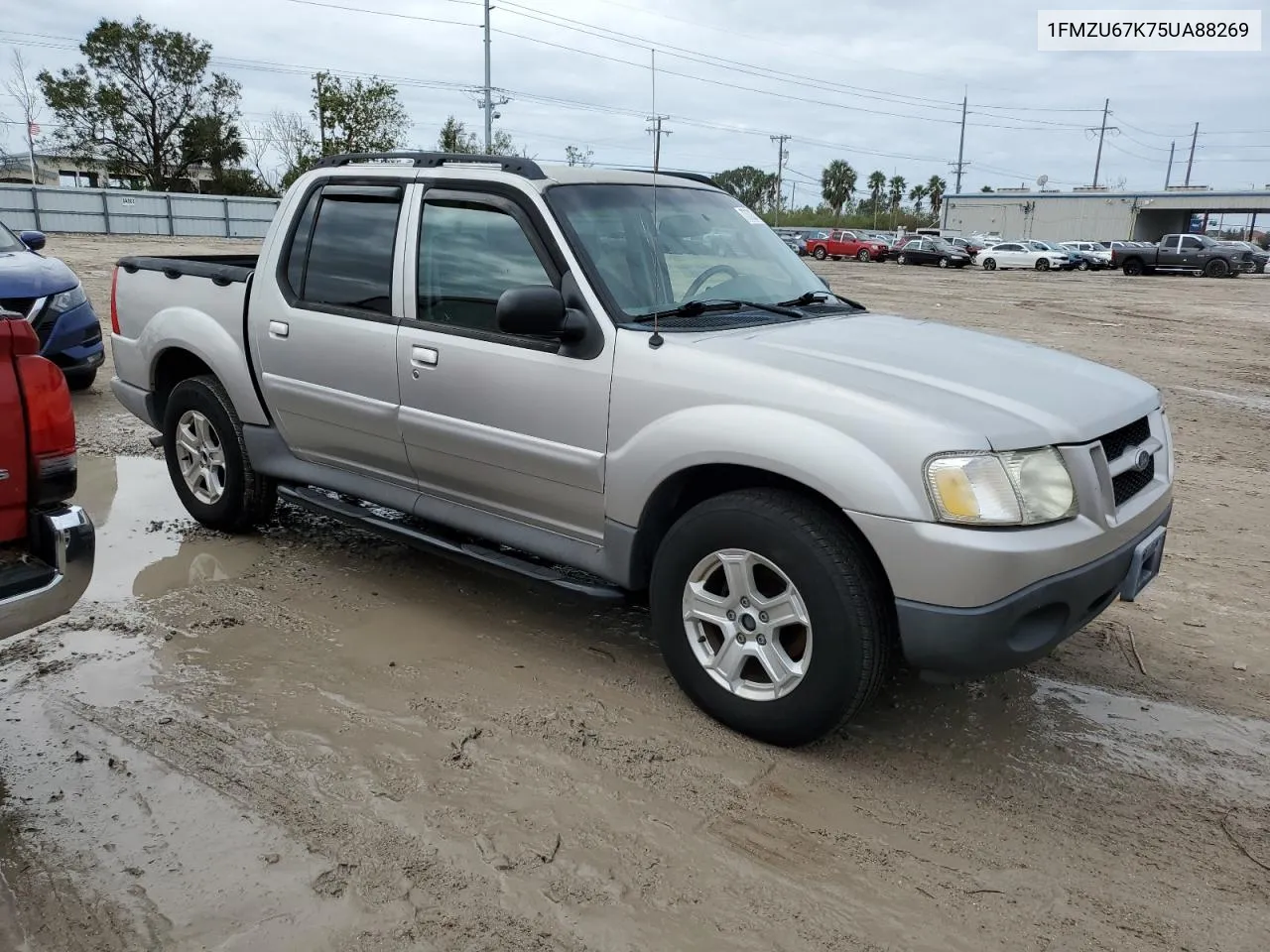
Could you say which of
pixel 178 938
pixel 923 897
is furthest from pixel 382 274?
pixel 923 897

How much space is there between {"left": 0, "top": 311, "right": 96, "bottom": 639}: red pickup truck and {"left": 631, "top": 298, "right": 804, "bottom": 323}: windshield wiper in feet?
6.27

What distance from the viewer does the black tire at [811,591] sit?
302cm

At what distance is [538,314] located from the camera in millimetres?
3461

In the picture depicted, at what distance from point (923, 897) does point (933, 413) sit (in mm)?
1356

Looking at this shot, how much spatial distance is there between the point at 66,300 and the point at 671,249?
22.1 feet

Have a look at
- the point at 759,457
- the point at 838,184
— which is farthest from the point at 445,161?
the point at 838,184

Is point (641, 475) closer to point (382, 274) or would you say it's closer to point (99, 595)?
point (382, 274)

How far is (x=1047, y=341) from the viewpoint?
14.8 meters

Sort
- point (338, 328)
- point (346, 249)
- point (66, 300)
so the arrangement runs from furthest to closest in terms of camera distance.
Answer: point (66, 300), point (346, 249), point (338, 328)

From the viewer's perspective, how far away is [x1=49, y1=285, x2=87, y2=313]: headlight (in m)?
8.38

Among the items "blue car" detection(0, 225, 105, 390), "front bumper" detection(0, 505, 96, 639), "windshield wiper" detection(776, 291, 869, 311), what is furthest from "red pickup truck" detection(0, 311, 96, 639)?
"blue car" detection(0, 225, 105, 390)

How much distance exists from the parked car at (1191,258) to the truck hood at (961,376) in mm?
38027

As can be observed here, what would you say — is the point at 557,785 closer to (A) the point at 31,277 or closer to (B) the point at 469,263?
(B) the point at 469,263

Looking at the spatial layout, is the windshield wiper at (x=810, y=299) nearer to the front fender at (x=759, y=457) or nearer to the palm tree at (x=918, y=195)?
the front fender at (x=759, y=457)
